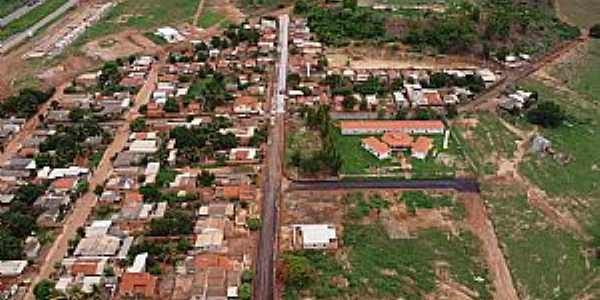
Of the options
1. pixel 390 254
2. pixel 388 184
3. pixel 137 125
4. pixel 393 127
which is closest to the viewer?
pixel 390 254

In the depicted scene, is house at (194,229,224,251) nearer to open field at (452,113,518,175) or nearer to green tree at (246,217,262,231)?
green tree at (246,217,262,231)

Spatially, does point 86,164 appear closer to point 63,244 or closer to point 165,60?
point 63,244

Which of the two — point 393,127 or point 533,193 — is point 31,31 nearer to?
point 393,127

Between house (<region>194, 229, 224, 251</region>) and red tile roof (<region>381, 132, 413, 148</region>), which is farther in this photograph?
red tile roof (<region>381, 132, 413, 148</region>)

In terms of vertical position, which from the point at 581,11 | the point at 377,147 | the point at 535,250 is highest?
the point at 581,11

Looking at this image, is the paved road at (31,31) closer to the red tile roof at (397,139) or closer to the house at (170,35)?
the house at (170,35)

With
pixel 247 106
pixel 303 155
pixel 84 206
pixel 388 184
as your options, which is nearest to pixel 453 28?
pixel 247 106

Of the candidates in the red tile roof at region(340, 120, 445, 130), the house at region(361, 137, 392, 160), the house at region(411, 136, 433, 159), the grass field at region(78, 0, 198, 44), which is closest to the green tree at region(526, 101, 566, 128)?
the red tile roof at region(340, 120, 445, 130)
